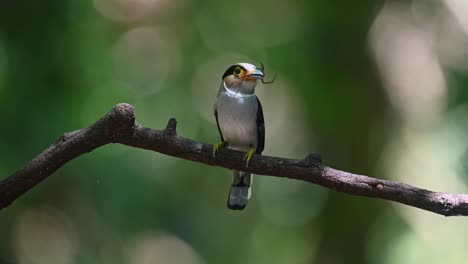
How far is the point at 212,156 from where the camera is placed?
3.30 m

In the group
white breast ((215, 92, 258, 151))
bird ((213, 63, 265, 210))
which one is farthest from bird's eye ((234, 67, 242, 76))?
white breast ((215, 92, 258, 151))

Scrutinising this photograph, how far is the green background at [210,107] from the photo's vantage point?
5539 millimetres

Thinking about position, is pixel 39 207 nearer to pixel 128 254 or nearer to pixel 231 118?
pixel 128 254

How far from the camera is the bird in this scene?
399 centimetres

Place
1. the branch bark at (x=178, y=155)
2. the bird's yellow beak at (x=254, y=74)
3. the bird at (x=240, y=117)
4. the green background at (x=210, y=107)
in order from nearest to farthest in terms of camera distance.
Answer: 1. the branch bark at (x=178, y=155)
2. the bird's yellow beak at (x=254, y=74)
3. the bird at (x=240, y=117)
4. the green background at (x=210, y=107)

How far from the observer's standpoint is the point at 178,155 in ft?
10.8

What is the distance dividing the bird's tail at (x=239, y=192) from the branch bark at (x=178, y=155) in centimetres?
75

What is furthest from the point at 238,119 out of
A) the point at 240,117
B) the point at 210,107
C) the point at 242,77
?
the point at 210,107

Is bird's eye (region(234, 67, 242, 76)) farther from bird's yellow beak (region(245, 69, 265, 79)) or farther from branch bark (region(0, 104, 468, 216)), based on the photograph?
branch bark (region(0, 104, 468, 216))

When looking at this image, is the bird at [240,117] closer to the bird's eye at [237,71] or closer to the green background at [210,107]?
the bird's eye at [237,71]

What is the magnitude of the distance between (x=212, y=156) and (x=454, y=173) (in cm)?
310

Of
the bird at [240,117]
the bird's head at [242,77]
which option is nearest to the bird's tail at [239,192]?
the bird at [240,117]

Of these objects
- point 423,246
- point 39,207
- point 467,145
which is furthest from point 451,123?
point 39,207

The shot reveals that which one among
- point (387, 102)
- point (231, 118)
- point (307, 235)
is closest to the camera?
point (231, 118)
